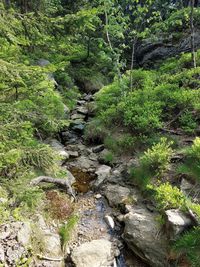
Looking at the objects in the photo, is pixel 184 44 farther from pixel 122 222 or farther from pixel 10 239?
pixel 10 239

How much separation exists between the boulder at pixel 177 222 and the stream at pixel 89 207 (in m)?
0.92

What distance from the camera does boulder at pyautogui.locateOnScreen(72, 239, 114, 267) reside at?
4.68 metres

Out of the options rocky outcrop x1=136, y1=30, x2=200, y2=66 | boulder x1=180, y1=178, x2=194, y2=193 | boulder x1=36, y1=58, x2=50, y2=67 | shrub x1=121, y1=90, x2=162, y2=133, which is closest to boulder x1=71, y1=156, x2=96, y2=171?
shrub x1=121, y1=90, x2=162, y2=133

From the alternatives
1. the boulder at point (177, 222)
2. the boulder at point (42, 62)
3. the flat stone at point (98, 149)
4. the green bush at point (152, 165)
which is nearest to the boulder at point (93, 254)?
the boulder at point (177, 222)

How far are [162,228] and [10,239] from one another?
2.93m

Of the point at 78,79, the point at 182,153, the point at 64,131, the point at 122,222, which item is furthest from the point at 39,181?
the point at 78,79

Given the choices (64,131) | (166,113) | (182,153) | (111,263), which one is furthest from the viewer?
(64,131)

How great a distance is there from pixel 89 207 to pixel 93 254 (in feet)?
5.36

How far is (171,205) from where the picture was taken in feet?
17.0

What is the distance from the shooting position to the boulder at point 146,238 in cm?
471

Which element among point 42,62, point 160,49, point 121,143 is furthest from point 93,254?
point 160,49

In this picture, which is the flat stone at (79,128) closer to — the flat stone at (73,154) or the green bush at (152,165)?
the flat stone at (73,154)

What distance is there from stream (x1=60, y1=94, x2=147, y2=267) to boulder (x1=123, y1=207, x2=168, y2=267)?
221 mm

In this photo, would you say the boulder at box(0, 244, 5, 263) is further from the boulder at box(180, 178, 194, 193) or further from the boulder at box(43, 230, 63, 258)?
the boulder at box(180, 178, 194, 193)
